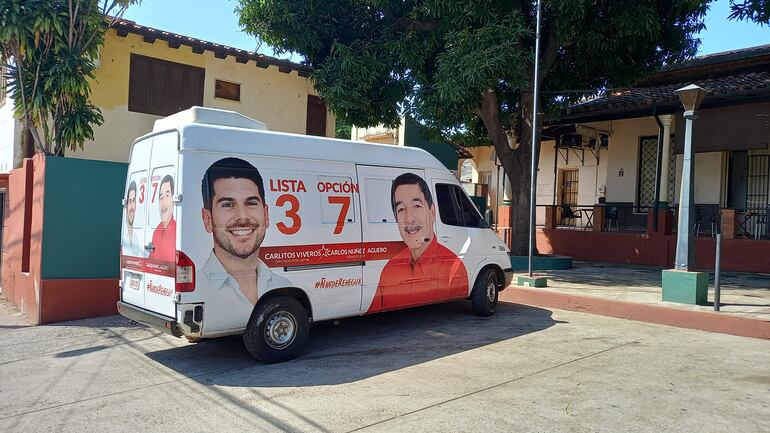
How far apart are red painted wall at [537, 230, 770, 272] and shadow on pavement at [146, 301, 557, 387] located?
21.6 ft

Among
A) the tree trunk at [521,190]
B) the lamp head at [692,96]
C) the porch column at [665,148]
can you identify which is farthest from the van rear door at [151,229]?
the porch column at [665,148]

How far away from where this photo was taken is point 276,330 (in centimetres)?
601

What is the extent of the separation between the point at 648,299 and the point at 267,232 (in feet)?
20.8

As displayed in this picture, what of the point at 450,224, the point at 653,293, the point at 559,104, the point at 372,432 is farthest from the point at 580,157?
the point at 372,432

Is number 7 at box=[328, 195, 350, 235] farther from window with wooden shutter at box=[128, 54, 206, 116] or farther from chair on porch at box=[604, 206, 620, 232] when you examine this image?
chair on porch at box=[604, 206, 620, 232]

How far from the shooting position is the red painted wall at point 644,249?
493 inches

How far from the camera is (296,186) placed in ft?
20.3

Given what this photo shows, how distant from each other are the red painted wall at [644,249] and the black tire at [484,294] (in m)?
7.43

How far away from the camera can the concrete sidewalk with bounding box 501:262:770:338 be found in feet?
24.6

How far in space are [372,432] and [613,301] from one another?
580 cm

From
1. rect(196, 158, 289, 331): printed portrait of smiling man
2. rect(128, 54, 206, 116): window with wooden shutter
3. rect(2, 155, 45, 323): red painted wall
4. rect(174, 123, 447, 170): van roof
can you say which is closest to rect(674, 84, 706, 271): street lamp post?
rect(174, 123, 447, 170): van roof

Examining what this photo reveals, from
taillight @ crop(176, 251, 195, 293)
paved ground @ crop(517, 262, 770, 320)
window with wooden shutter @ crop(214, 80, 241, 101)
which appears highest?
window with wooden shutter @ crop(214, 80, 241, 101)

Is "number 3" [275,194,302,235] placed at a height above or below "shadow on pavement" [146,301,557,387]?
above

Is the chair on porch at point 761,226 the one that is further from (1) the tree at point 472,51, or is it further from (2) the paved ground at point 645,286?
(1) the tree at point 472,51
